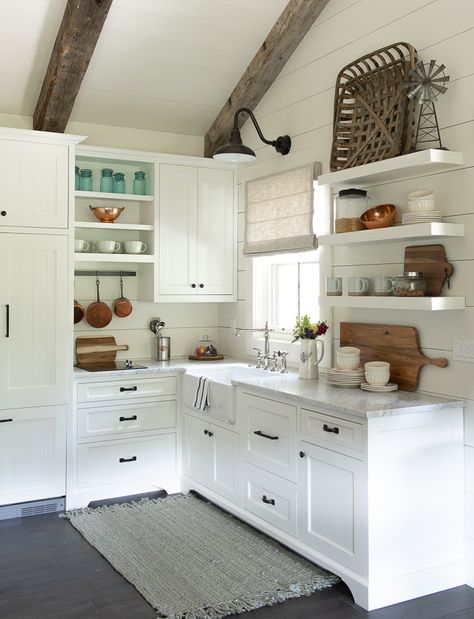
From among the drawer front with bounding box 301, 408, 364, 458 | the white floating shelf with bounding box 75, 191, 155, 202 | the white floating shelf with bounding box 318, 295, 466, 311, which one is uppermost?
the white floating shelf with bounding box 75, 191, 155, 202

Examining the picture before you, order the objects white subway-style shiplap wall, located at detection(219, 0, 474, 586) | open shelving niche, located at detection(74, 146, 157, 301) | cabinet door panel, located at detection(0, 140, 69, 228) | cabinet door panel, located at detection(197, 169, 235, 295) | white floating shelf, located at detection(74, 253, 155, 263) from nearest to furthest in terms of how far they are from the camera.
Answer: white subway-style shiplap wall, located at detection(219, 0, 474, 586)
cabinet door panel, located at detection(0, 140, 69, 228)
white floating shelf, located at detection(74, 253, 155, 263)
open shelving niche, located at detection(74, 146, 157, 301)
cabinet door panel, located at detection(197, 169, 235, 295)

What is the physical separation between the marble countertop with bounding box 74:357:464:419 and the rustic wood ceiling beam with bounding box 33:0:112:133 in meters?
1.65

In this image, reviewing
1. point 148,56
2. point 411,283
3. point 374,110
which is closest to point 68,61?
point 148,56

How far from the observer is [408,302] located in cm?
318

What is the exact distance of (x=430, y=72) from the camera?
10.3ft

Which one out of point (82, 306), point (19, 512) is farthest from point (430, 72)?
point (19, 512)

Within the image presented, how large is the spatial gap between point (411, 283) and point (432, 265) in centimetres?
15

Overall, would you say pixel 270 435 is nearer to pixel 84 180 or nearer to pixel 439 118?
pixel 439 118

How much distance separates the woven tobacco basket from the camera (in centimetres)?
333

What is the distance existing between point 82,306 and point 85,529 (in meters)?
1.57

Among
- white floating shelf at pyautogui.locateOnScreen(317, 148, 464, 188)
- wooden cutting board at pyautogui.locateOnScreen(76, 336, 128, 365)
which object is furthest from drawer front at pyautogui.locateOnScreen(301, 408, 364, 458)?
wooden cutting board at pyautogui.locateOnScreen(76, 336, 128, 365)

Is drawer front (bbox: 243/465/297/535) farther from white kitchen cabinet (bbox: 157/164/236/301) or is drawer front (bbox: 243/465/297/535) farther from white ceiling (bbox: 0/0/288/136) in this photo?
white ceiling (bbox: 0/0/288/136)

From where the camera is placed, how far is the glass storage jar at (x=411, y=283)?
127 inches

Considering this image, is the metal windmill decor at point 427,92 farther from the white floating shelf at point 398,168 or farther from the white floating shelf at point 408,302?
the white floating shelf at point 408,302
